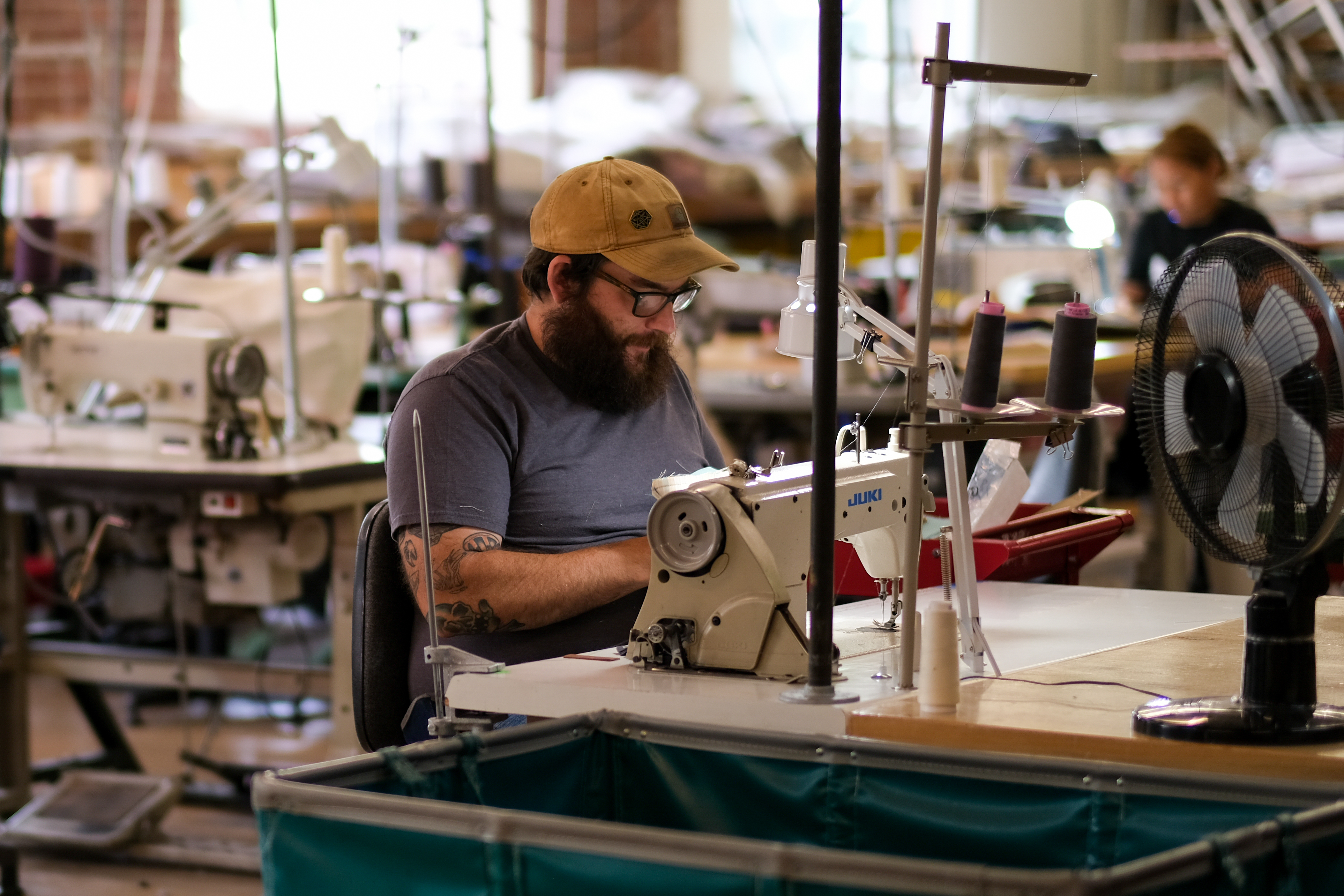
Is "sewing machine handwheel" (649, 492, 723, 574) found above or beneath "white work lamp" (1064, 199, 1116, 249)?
beneath

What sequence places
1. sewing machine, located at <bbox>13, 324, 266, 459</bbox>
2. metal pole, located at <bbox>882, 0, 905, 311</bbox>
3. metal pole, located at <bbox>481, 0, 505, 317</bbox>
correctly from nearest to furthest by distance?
sewing machine, located at <bbox>13, 324, 266, 459</bbox> → metal pole, located at <bbox>882, 0, 905, 311</bbox> → metal pole, located at <bbox>481, 0, 505, 317</bbox>

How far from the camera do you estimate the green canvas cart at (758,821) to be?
0.94 metres

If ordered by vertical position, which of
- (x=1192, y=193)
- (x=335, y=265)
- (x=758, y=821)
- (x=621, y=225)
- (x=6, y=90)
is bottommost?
(x=758, y=821)

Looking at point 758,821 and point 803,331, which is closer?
point 758,821

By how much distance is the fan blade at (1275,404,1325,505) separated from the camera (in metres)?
1.22

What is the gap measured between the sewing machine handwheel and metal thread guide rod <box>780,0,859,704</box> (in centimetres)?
18

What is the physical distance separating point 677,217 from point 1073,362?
2.24 feet

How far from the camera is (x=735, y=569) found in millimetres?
1486

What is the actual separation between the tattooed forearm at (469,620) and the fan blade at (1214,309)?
858mm

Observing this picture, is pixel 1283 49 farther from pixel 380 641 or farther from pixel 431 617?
pixel 431 617

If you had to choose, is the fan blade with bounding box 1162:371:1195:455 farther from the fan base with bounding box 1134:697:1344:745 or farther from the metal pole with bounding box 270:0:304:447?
the metal pole with bounding box 270:0:304:447

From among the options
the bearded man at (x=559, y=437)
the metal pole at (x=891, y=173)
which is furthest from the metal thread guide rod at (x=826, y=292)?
the metal pole at (x=891, y=173)

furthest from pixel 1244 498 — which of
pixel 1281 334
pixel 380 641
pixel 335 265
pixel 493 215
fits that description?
pixel 493 215

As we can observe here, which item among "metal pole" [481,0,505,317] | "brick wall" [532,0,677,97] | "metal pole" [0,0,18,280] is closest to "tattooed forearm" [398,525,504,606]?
"metal pole" [0,0,18,280]
